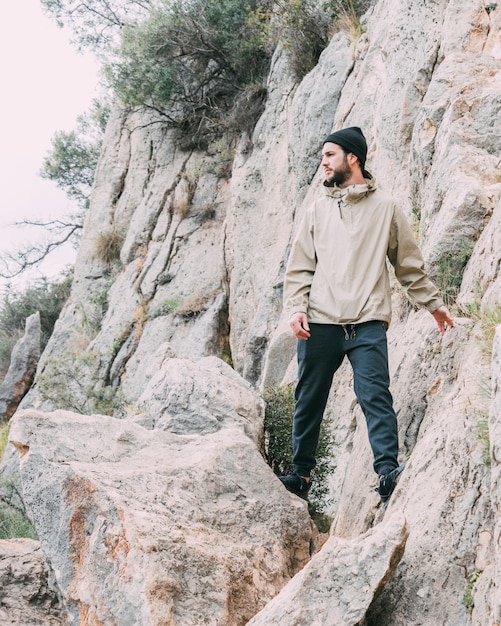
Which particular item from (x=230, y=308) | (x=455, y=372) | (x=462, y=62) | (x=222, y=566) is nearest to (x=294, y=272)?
(x=455, y=372)

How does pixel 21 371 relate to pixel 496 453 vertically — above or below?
below

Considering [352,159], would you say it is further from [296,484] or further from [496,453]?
[496,453]

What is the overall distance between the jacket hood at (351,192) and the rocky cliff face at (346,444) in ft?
2.77

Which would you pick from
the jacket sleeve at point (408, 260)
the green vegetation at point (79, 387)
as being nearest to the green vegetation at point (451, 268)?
the jacket sleeve at point (408, 260)

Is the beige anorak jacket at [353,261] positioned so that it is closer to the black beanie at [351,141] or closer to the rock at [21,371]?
the black beanie at [351,141]

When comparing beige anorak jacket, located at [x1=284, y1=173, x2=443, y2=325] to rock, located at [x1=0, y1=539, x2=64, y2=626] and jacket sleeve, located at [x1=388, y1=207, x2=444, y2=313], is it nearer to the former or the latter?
→ jacket sleeve, located at [x1=388, y1=207, x2=444, y2=313]

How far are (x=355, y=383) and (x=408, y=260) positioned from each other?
35.1 inches

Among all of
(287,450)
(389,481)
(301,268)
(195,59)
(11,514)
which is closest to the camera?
(389,481)

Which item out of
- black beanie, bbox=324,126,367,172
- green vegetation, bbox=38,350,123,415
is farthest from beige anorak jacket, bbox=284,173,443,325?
green vegetation, bbox=38,350,123,415

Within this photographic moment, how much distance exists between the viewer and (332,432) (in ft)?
21.0

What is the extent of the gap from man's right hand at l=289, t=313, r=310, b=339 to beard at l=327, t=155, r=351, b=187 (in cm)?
97

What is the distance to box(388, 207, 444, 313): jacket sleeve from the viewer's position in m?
4.68

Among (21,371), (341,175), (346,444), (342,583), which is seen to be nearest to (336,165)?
(341,175)

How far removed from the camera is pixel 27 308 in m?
20.9
